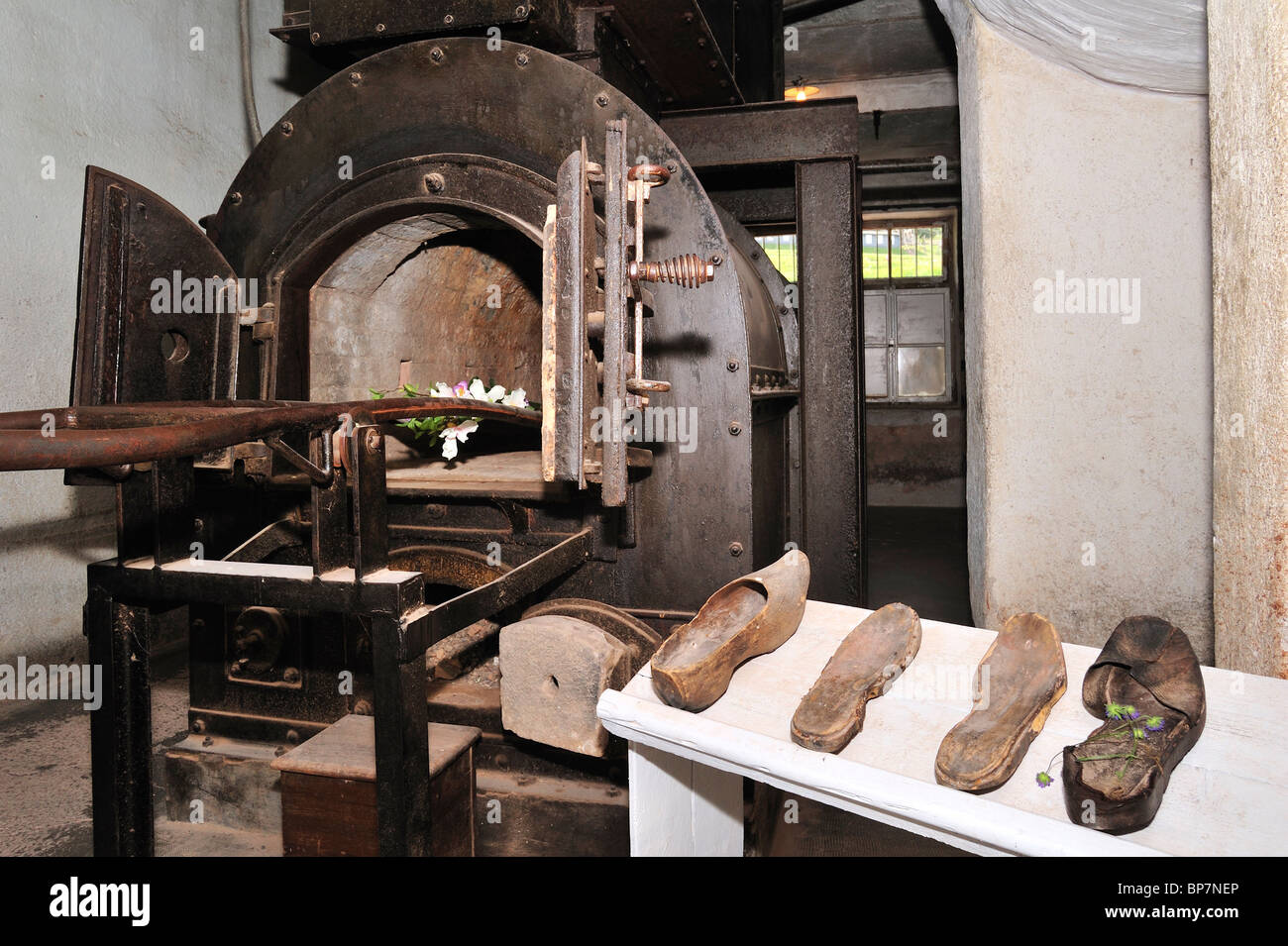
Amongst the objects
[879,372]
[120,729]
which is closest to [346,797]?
[120,729]

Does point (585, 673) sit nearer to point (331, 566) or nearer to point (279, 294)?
point (331, 566)

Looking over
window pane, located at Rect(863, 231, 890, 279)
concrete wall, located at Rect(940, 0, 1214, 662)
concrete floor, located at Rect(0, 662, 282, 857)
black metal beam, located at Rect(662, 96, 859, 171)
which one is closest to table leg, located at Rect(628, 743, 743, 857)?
concrete wall, located at Rect(940, 0, 1214, 662)

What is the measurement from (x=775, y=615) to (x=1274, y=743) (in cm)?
66

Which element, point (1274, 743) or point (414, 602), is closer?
point (1274, 743)

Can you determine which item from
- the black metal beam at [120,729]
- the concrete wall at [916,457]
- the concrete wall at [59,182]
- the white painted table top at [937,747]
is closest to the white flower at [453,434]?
the black metal beam at [120,729]

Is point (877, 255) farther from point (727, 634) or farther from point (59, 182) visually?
point (727, 634)

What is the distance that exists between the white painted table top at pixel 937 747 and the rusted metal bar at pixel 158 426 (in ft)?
2.29

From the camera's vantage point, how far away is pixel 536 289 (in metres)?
3.56

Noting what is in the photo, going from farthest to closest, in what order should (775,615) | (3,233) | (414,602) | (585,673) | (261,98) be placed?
1. (261,98)
2. (3,233)
3. (585,673)
4. (414,602)
5. (775,615)

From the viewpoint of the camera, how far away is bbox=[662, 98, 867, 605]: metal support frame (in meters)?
2.84

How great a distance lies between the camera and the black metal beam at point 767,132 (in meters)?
2.82

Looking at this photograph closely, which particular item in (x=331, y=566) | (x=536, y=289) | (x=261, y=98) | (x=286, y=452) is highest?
(x=261, y=98)

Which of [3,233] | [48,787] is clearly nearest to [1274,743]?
[48,787]

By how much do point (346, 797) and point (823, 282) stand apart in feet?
6.99
